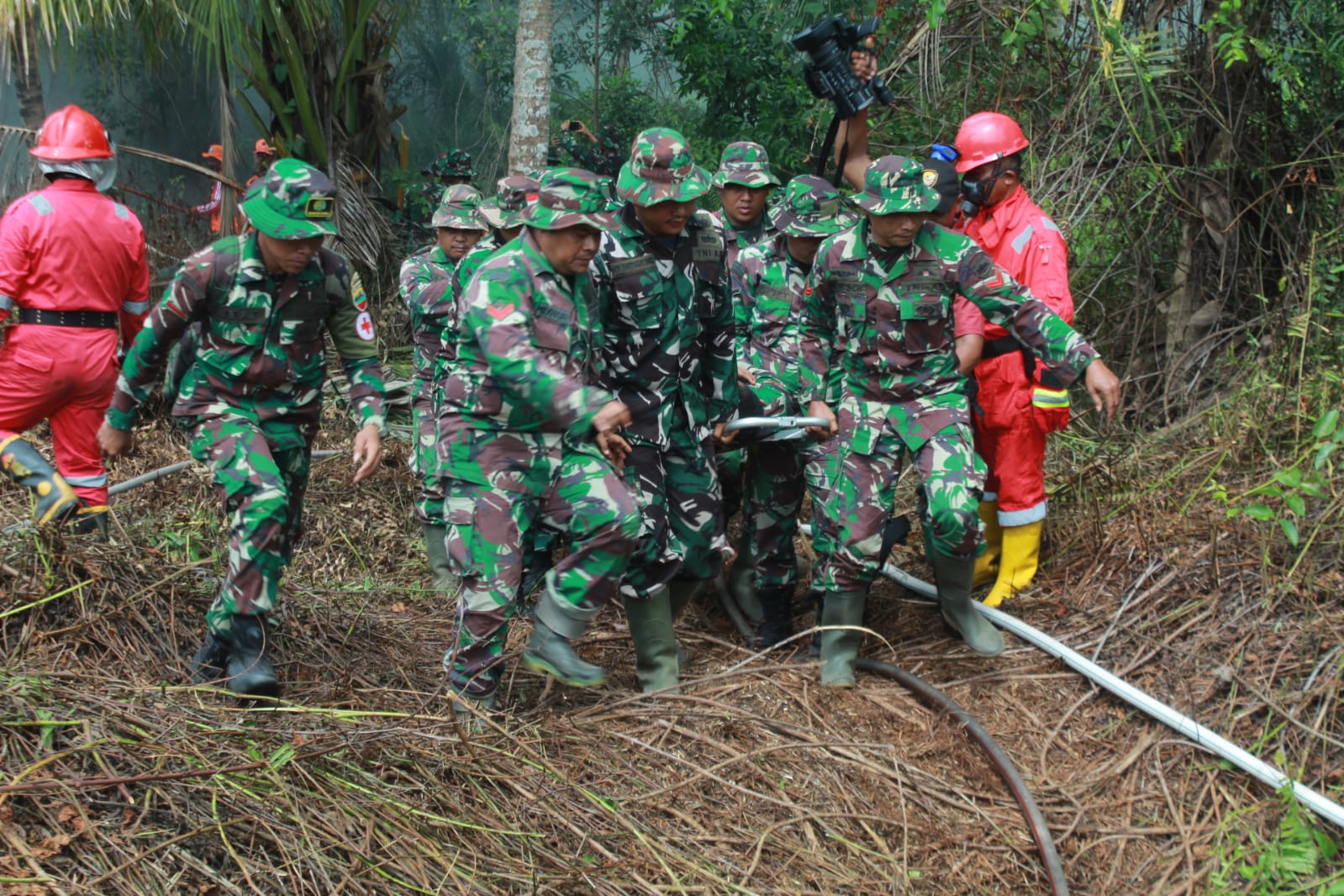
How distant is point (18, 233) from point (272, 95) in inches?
189

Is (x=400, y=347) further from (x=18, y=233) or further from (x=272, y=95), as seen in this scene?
(x=18, y=233)

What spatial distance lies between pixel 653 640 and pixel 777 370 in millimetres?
1667

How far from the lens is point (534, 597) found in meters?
5.88

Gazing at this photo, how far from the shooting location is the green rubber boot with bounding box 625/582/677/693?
4.57 metres

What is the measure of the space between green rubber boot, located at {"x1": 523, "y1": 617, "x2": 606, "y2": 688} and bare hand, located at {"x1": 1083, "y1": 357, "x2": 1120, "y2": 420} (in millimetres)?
2042

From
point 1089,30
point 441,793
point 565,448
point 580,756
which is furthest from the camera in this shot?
point 1089,30

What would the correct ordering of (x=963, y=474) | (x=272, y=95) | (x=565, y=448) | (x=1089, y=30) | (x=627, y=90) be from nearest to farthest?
(x=565, y=448)
(x=963, y=474)
(x=1089, y=30)
(x=272, y=95)
(x=627, y=90)

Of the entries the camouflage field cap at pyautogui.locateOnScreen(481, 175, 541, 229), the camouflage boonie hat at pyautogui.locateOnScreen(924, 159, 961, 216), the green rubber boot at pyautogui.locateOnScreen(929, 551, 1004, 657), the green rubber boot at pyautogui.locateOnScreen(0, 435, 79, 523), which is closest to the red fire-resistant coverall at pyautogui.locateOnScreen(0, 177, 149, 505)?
the green rubber boot at pyautogui.locateOnScreen(0, 435, 79, 523)

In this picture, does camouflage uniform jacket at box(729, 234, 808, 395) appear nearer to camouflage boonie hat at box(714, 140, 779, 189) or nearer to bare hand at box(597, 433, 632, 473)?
camouflage boonie hat at box(714, 140, 779, 189)

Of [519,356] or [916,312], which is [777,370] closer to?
[916,312]

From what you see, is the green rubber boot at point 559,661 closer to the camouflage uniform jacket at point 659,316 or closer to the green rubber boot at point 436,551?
the camouflage uniform jacket at point 659,316

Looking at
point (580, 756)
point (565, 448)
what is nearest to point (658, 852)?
point (580, 756)

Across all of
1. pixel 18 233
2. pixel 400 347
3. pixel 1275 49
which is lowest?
pixel 400 347

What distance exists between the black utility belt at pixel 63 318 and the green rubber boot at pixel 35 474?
0.57 meters
